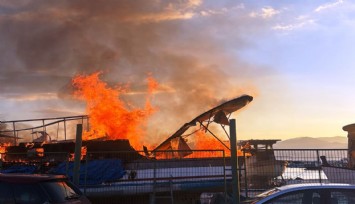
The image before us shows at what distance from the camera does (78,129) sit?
449 inches

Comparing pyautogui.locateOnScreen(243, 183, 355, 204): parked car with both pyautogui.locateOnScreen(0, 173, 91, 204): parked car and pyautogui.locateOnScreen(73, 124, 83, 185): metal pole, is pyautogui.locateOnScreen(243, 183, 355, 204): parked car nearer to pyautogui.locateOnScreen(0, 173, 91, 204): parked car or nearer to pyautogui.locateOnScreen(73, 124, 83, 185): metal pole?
pyautogui.locateOnScreen(0, 173, 91, 204): parked car

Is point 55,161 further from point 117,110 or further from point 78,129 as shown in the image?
point 117,110

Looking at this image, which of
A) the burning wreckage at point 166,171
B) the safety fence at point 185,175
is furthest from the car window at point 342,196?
the burning wreckage at point 166,171

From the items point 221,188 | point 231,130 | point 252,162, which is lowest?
point 221,188

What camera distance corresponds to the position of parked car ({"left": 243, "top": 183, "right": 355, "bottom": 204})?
626 centimetres

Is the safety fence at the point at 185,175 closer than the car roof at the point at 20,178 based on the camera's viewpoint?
No

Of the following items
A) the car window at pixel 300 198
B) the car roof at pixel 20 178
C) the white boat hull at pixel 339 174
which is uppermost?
the car roof at pixel 20 178

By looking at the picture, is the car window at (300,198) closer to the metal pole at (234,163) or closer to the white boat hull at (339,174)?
the metal pole at (234,163)

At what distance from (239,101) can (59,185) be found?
39.3 feet

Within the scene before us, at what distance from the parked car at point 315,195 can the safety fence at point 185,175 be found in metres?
5.06

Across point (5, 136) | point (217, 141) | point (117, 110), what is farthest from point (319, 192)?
point (5, 136)

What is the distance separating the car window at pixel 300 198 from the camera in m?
6.31

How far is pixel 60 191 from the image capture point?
289 inches

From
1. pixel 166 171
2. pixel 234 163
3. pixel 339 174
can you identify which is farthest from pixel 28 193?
pixel 339 174
